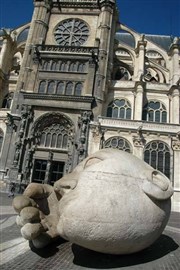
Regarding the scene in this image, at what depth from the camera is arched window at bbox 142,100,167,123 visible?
82.4 ft

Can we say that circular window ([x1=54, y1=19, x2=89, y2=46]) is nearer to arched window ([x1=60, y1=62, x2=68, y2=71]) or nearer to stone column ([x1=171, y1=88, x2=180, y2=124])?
arched window ([x1=60, y1=62, x2=68, y2=71])

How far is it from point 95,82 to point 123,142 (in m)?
6.76

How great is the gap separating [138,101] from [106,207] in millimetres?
21420

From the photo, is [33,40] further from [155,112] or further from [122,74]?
[155,112]

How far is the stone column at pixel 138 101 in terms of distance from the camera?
23.9m

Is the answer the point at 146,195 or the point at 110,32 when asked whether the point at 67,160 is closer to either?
the point at 110,32

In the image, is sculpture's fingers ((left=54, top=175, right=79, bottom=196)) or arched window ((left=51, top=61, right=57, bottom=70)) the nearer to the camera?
sculpture's fingers ((left=54, top=175, right=79, bottom=196))

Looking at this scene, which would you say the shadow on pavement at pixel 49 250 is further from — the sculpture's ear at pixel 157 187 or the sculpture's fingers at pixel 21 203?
the sculpture's ear at pixel 157 187

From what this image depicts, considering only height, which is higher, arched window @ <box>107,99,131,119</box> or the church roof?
the church roof

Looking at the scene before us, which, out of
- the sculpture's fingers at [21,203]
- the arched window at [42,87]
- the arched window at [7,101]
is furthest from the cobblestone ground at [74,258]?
the arched window at [7,101]

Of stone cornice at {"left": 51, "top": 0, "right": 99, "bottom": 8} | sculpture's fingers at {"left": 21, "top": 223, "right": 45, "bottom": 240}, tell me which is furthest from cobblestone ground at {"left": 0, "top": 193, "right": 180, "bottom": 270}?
stone cornice at {"left": 51, "top": 0, "right": 99, "bottom": 8}

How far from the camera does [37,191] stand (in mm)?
4668

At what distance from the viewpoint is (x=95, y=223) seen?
3.86 meters

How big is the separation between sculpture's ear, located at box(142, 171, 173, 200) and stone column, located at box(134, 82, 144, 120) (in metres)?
19.6
